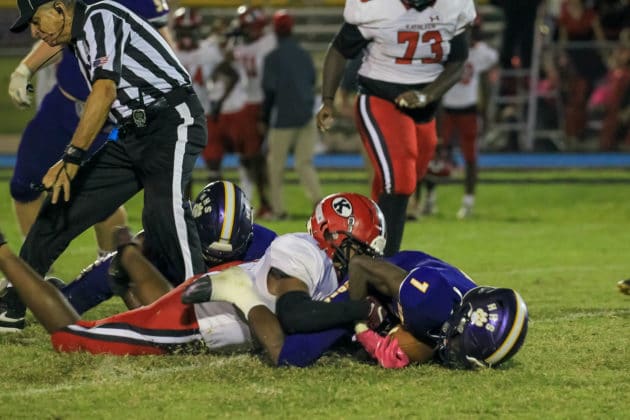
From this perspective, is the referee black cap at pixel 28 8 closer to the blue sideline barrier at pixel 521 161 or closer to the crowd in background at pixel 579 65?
the blue sideline barrier at pixel 521 161

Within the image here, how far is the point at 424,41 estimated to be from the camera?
7.99m

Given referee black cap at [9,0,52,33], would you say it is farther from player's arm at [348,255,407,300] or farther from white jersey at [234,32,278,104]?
white jersey at [234,32,278,104]

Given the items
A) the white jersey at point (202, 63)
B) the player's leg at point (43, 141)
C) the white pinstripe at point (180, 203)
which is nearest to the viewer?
the white pinstripe at point (180, 203)

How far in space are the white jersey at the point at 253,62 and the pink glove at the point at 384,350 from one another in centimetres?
975

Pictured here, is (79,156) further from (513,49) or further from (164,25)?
(513,49)

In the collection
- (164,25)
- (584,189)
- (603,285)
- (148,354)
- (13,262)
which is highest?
(164,25)

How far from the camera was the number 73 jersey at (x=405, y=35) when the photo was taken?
7.93 meters

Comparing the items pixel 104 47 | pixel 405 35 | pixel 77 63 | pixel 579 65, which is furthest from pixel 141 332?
pixel 579 65

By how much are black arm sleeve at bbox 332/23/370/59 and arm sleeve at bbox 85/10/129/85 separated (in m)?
2.05

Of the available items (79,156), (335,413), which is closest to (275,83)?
(79,156)

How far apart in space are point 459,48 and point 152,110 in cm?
240

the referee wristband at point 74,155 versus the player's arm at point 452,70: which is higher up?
the referee wristband at point 74,155

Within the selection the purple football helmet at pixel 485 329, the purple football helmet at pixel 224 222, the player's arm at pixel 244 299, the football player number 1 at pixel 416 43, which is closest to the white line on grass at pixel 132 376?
the player's arm at pixel 244 299

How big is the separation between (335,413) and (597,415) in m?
0.98
